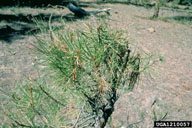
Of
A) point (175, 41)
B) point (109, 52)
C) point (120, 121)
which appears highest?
point (109, 52)

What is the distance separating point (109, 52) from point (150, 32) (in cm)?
692

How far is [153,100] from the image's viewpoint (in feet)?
11.4

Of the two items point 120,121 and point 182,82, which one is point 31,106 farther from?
point 182,82

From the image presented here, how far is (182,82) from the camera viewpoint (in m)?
4.15

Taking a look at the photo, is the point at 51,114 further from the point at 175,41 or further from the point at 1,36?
the point at 175,41

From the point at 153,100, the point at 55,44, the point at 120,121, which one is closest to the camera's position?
the point at 55,44

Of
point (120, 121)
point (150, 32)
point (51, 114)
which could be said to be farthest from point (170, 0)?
point (51, 114)

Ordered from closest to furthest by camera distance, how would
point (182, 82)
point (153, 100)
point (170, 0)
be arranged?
1. point (153, 100)
2. point (182, 82)
3. point (170, 0)

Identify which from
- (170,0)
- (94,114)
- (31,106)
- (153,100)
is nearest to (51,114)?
(31,106)

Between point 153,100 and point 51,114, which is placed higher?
point 51,114

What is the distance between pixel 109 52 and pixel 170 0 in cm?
2596

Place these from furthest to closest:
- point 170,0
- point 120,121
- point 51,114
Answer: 1. point 170,0
2. point 120,121
3. point 51,114

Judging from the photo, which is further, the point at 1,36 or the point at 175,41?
the point at 175,41

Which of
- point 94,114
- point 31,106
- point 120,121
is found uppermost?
point 31,106
